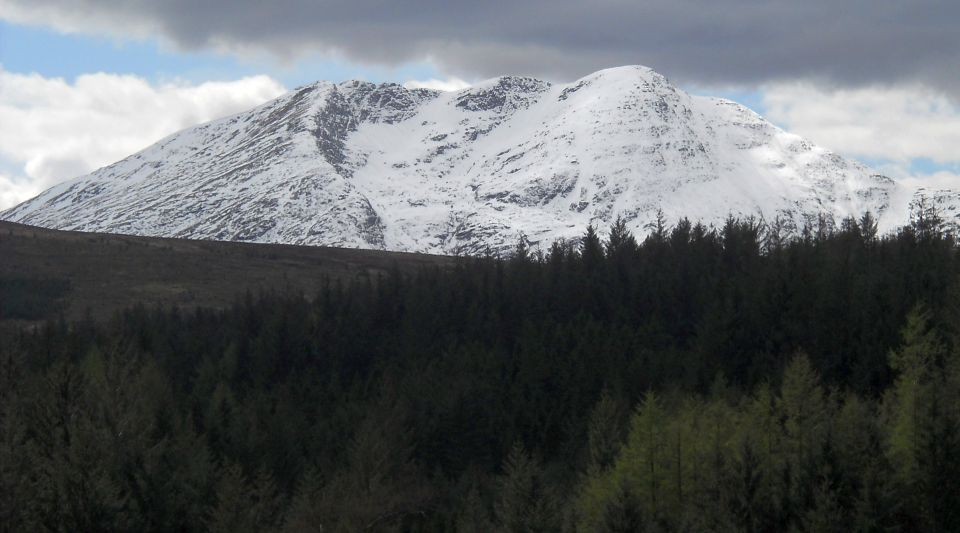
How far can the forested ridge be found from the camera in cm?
5872

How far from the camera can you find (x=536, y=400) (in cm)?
11769

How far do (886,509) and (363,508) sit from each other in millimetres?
25794

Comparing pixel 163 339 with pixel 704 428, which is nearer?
pixel 704 428

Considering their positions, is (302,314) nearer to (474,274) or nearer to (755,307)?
(474,274)

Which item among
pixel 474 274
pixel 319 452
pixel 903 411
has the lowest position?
pixel 319 452

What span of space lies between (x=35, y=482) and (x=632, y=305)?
90.5 metres

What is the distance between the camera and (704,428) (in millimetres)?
70438

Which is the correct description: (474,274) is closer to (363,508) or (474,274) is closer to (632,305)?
(632,305)

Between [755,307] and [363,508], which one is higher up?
[755,307]

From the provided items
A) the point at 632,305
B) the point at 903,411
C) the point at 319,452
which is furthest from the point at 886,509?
the point at 632,305

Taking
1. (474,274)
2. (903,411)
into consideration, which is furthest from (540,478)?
(474,274)

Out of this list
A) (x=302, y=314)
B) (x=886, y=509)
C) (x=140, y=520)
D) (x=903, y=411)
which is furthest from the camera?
(x=302, y=314)

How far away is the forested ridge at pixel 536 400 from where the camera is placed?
5872cm

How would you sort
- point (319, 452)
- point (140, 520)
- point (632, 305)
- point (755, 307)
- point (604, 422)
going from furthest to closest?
point (632, 305) → point (755, 307) → point (319, 452) → point (604, 422) → point (140, 520)
